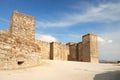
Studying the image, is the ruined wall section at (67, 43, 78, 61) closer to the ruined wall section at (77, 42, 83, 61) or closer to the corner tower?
the ruined wall section at (77, 42, 83, 61)

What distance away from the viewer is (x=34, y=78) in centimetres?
681

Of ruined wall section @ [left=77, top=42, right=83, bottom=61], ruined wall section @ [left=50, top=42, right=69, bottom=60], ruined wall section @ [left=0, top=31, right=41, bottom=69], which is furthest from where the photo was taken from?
ruined wall section @ [left=77, top=42, right=83, bottom=61]

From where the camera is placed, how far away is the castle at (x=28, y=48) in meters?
8.56

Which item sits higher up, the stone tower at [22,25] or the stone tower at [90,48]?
the stone tower at [22,25]

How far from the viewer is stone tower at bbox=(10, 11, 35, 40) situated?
12.6 meters

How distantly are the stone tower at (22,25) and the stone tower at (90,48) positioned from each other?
9.00 m

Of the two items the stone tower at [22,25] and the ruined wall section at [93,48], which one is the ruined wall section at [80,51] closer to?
the ruined wall section at [93,48]

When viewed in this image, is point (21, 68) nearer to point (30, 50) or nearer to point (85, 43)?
point (30, 50)

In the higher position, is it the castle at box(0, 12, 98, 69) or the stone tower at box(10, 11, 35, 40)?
the stone tower at box(10, 11, 35, 40)

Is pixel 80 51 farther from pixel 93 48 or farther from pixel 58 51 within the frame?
pixel 58 51

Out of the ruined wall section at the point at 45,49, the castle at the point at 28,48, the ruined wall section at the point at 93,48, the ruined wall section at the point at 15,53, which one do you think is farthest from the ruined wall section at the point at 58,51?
the ruined wall section at the point at 15,53

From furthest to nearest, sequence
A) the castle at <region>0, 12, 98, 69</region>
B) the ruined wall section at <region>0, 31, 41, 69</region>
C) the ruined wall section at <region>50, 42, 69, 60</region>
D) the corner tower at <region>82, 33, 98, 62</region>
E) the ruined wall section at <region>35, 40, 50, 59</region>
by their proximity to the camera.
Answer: the corner tower at <region>82, 33, 98, 62</region> → the ruined wall section at <region>50, 42, 69, 60</region> → the ruined wall section at <region>35, 40, 50, 59</region> → the castle at <region>0, 12, 98, 69</region> → the ruined wall section at <region>0, 31, 41, 69</region>

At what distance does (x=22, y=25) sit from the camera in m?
13.0

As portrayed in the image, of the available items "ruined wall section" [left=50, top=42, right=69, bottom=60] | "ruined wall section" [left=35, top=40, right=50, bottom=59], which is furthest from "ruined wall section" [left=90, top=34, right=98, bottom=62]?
"ruined wall section" [left=35, top=40, right=50, bottom=59]
